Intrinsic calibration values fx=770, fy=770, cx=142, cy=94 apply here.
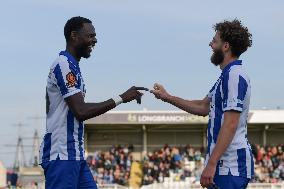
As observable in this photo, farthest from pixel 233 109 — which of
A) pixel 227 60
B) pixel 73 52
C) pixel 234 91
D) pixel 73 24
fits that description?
pixel 73 24

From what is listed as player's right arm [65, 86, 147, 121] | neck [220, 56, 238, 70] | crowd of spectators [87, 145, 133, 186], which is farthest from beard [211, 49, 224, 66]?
crowd of spectators [87, 145, 133, 186]

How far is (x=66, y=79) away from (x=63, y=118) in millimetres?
377

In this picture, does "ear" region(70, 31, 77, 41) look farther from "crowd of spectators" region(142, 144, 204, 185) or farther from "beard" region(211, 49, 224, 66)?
"crowd of spectators" region(142, 144, 204, 185)

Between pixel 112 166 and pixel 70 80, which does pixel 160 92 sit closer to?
pixel 70 80

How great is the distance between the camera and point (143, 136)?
1684 inches

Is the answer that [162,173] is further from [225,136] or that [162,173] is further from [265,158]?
[225,136]

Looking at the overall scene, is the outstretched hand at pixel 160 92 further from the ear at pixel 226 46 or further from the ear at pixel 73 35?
the ear at pixel 226 46

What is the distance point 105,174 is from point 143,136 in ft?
29.1

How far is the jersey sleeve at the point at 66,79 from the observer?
732cm

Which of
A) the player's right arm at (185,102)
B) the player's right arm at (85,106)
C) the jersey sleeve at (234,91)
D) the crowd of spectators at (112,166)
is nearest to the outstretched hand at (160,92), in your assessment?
the player's right arm at (185,102)

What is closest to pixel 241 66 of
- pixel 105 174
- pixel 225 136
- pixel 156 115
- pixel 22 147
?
pixel 225 136

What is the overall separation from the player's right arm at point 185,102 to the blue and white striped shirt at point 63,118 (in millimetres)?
1301

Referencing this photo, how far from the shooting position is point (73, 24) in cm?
753

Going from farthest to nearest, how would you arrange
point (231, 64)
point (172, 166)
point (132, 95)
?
point (172, 166)
point (132, 95)
point (231, 64)
